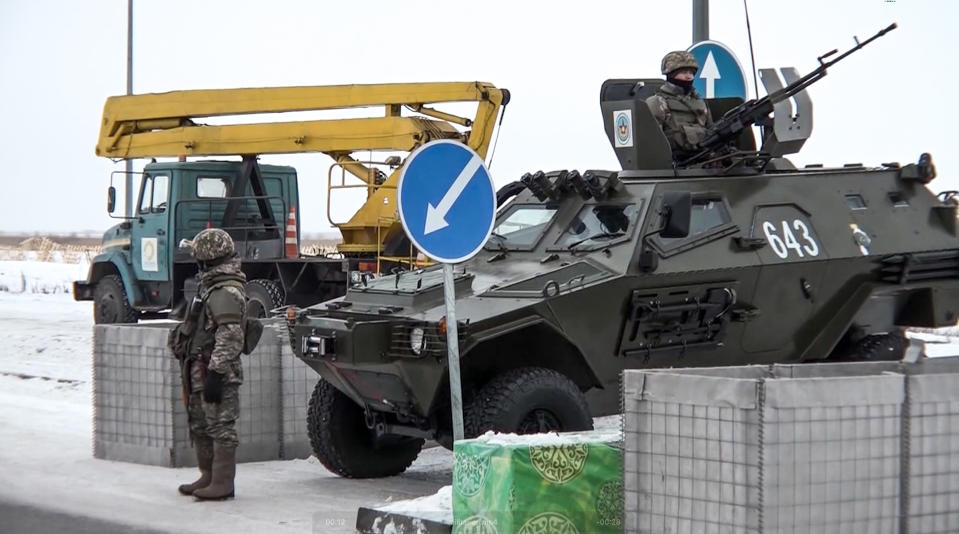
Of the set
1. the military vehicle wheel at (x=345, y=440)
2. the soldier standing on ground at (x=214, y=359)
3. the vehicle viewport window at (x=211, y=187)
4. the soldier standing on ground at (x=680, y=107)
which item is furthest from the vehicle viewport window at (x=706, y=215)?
the vehicle viewport window at (x=211, y=187)

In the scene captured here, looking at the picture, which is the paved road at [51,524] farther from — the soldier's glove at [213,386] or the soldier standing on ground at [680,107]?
the soldier standing on ground at [680,107]

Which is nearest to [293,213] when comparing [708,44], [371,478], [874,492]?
[708,44]

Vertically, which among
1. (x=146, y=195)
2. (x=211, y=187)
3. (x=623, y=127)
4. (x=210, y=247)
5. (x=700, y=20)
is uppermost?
(x=700, y=20)

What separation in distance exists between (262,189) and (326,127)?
1.30m

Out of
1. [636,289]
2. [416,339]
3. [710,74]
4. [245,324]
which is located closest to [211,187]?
[710,74]

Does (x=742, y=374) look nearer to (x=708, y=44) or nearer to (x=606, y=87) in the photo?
(x=606, y=87)

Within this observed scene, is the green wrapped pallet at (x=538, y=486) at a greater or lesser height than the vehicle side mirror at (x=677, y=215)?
lesser

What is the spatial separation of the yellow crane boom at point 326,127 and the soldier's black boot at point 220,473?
30.5ft

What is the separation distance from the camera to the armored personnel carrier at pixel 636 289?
365 inches

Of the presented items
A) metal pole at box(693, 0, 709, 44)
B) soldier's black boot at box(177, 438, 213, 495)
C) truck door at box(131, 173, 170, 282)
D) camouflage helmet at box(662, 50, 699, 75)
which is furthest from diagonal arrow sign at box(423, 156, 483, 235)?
truck door at box(131, 173, 170, 282)

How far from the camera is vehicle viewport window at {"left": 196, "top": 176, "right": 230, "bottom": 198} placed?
68.4 feet

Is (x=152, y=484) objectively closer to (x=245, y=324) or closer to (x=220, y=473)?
(x=220, y=473)

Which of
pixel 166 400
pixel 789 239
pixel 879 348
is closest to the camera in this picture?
pixel 789 239

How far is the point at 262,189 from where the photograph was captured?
2147 cm
